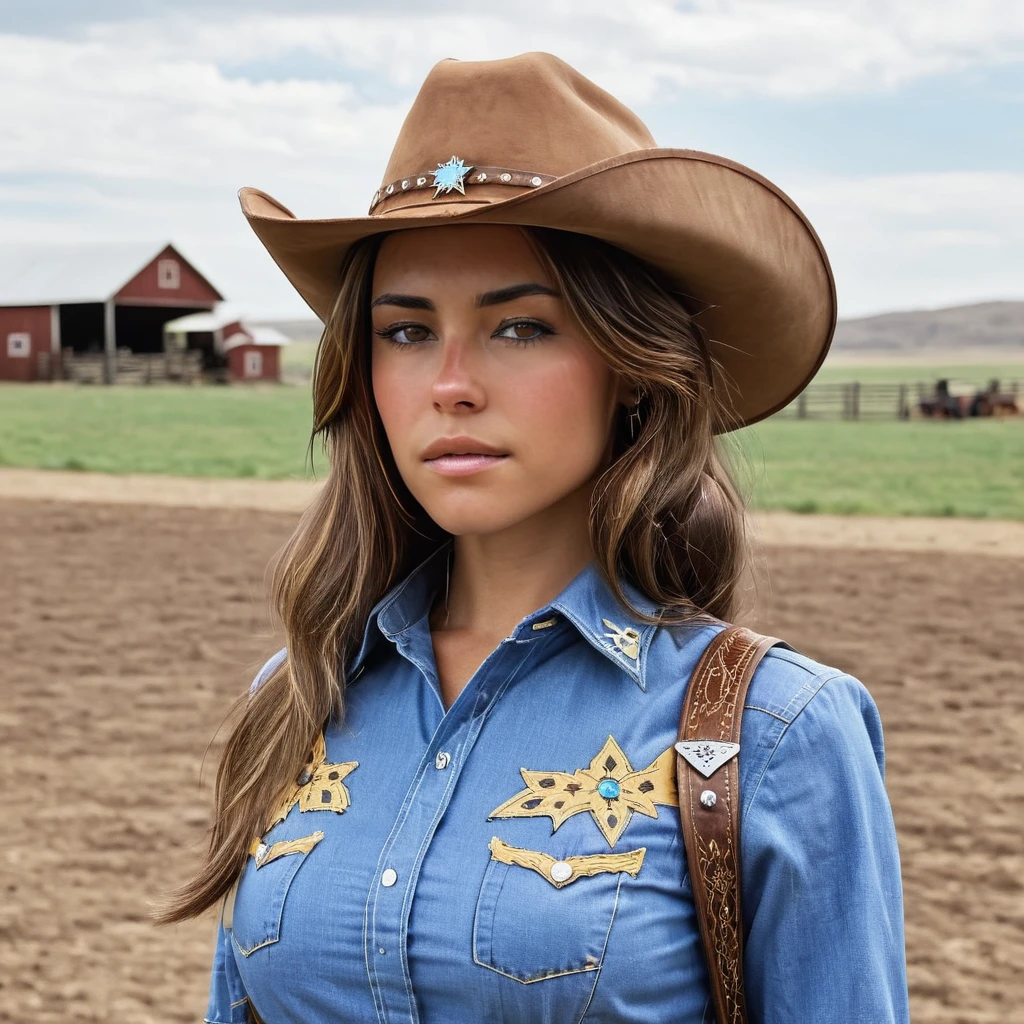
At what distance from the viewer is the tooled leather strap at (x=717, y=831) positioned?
1.61 m

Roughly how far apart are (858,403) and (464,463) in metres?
35.0

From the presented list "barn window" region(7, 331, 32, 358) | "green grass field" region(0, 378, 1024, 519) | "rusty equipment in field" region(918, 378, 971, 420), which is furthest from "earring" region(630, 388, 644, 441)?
"barn window" region(7, 331, 32, 358)

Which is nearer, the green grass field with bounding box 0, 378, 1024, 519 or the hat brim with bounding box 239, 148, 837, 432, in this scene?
the hat brim with bounding box 239, 148, 837, 432

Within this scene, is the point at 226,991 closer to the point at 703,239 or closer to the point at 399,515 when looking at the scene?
the point at 399,515

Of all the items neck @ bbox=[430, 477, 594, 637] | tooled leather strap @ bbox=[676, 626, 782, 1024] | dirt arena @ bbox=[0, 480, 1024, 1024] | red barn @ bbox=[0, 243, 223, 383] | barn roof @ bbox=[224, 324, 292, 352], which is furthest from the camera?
barn roof @ bbox=[224, 324, 292, 352]

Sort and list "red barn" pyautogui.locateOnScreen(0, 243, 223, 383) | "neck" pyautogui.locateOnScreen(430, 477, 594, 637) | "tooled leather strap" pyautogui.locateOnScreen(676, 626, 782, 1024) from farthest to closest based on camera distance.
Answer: "red barn" pyautogui.locateOnScreen(0, 243, 223, 383)
"neck" pyautogui.locateOnScreen(430, 477, 594, 637)
"tooled leather strap" pyautogui.locateOnScreen(676, 626, 782, 1024)

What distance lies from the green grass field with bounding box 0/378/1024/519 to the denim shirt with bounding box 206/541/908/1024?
10.1 metres

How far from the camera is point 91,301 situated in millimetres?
41000

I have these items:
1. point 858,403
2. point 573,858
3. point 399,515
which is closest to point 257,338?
point 858,403

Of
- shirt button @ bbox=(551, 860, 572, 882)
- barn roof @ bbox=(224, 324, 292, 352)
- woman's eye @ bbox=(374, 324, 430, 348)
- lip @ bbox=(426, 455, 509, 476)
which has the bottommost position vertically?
shirt button @ bbox=(551, 860, 572, 882)

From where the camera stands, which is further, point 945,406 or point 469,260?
point 945,406

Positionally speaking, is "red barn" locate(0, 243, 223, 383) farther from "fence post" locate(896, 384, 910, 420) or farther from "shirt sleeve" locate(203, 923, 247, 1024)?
"shirt sleeve" locate(203, 923, 247, 1024)

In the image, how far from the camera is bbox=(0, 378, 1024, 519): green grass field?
57.7ft

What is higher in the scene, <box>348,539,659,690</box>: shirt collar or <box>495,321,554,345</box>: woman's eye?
<box>495,321,554,345</box>: woman's eye
